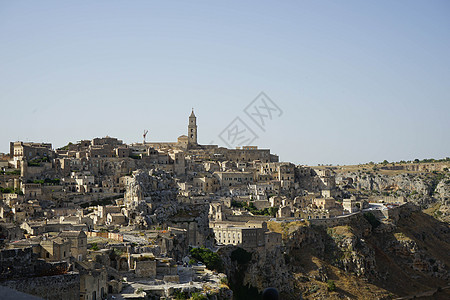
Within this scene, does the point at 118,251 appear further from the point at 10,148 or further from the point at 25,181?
the point at 10,148

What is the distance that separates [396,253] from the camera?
2653 inches

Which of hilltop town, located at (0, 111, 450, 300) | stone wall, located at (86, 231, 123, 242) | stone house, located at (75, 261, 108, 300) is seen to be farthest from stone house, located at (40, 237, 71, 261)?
A: stone wall, located at (86, 231, 123, 242)

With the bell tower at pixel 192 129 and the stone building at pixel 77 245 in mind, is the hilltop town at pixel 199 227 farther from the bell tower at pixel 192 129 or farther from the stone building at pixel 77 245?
the bell tower at pixel 192 129

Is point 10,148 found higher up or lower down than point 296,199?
higher up

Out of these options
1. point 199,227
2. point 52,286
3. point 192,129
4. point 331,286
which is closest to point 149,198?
point 199,227

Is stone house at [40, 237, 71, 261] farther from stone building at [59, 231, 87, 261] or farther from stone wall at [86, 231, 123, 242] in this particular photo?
stone wall at [86, 231, 123, 242]

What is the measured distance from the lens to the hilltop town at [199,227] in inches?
1320

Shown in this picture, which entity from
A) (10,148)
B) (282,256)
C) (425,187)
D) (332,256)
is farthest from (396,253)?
(10,148)

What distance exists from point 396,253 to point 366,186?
1701 inches

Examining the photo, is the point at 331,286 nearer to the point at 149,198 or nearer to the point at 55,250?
the point at 149,198

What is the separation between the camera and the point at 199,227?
52469 mm

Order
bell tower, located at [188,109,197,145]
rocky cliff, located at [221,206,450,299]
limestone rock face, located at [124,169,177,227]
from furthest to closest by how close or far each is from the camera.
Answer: bell tower, located at [188,109,197,145], rocky cliff, located at [221,206,450,299], limestone rock face, located at [124,169,177,227]

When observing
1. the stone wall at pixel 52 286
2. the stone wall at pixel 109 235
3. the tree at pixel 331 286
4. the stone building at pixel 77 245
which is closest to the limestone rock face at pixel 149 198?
the stone wall at pixel 109 235

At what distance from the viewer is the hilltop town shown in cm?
3353
